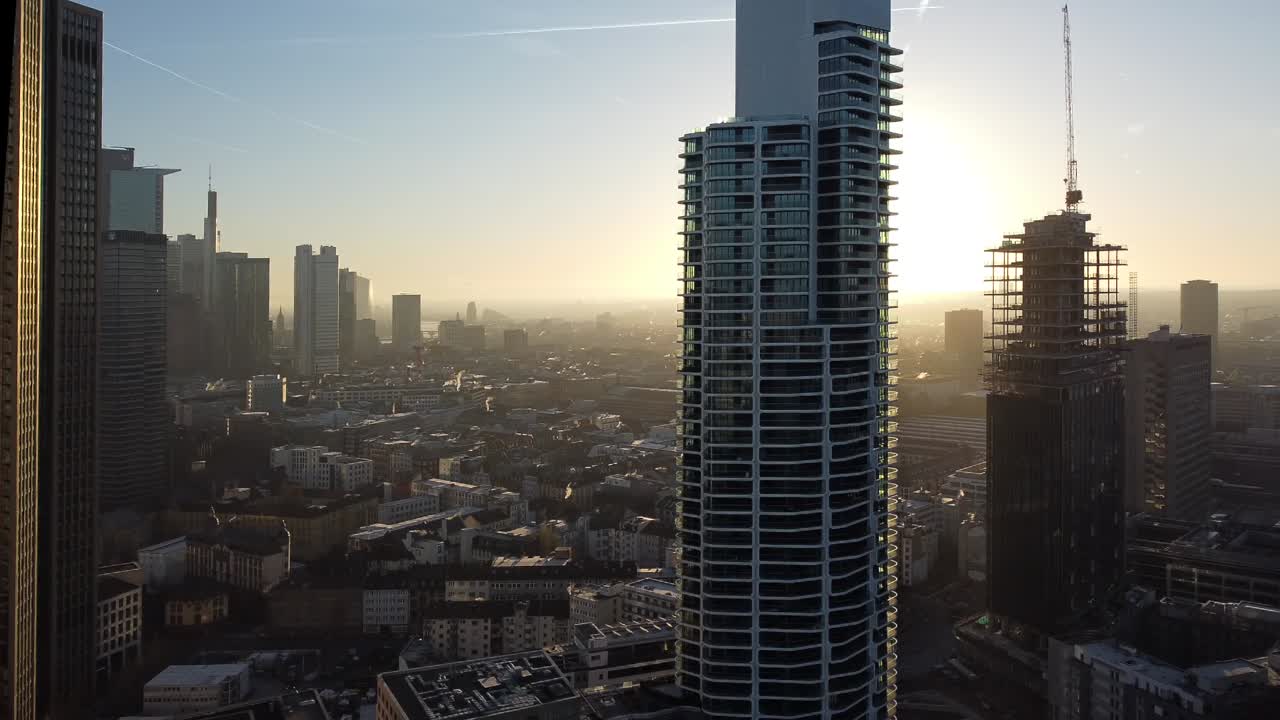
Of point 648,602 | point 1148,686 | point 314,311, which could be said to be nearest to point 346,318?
point 314,311

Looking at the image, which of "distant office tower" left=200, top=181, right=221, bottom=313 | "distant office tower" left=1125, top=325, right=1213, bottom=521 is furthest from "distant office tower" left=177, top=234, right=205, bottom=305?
"distant office tower" left=1125, top=325, right=1213, bottom=521

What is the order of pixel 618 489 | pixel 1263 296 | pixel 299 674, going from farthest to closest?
pixel 1263 296 < pixel 618 489 < pixel 299 674

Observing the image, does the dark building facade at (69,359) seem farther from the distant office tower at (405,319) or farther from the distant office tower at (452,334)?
the distant office tower at (452,334)

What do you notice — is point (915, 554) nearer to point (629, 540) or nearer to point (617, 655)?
point (629, 540)

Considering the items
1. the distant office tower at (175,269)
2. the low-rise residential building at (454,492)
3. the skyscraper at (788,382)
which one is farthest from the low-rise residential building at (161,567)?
the distant office tower at (175,269)

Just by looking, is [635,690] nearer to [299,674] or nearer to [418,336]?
[299,674]

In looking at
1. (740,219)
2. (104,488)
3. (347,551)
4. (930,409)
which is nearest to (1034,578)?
(740,219)
